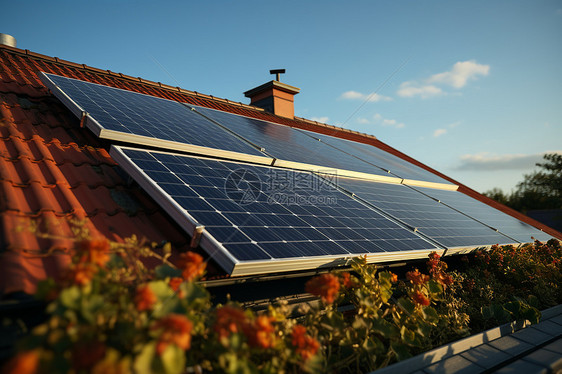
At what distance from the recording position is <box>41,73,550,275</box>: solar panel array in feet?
14.0

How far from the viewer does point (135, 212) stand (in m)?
Result: 5.12

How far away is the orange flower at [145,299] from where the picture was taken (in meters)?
2.35

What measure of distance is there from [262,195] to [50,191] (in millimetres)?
3160

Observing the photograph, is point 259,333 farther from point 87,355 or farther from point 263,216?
point 263,216

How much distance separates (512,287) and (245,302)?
6.58 meters

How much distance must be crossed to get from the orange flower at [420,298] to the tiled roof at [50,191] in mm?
3367

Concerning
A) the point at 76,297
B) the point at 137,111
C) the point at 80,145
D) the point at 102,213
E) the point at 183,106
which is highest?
the point at 183,106

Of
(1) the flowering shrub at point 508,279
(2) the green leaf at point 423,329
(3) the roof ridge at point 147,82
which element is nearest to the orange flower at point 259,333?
(2) the green leaf at point 423,329

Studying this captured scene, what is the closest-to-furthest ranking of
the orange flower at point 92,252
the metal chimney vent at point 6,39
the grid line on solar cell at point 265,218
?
the orange flower at point 92,252
the grid line on solar cell at point 265,218
the metal chimney vent at point 6,39

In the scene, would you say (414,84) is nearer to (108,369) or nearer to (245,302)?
(245,302)

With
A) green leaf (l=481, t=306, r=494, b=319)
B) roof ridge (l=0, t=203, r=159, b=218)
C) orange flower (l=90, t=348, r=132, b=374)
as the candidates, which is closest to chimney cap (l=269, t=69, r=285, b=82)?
roof ridge (l=0, t=203, r=159, b=218)

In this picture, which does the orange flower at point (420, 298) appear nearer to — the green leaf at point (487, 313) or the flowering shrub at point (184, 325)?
the flowering shrub at point (184, 325)

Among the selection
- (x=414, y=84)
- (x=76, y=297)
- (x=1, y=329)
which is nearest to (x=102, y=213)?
(x=1, y=329)

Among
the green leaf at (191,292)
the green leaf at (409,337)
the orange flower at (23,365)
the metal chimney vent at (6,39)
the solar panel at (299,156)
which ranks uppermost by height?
the metal chimney vent at (6,39)
